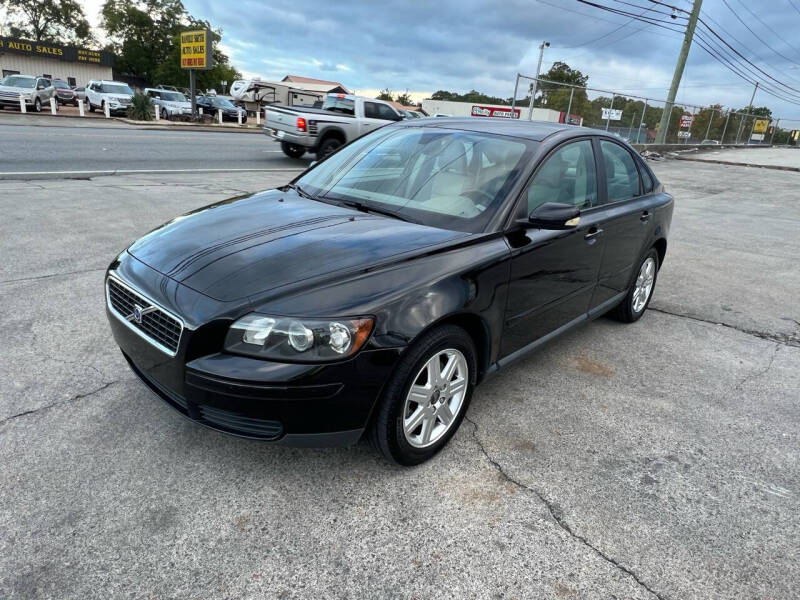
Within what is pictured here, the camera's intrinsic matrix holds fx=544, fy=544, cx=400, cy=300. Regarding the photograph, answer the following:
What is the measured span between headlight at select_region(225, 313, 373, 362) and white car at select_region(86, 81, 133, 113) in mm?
30723

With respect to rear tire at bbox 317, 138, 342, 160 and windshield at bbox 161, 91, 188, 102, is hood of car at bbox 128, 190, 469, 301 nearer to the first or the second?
rear tire at bbox 317, 138, 342, 160

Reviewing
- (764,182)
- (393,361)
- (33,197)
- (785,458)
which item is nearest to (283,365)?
(393,361)

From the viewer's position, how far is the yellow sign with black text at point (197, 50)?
27494 mm

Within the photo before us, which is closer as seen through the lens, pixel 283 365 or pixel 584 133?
pixel 283 365

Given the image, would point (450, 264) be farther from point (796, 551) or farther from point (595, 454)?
point (796, 551)

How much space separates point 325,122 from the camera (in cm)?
1380

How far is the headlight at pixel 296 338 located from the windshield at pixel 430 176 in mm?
1000

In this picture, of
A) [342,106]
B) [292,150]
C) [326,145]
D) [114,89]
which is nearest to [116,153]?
[292,150]

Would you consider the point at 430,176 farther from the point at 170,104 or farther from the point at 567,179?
the point at 170,104

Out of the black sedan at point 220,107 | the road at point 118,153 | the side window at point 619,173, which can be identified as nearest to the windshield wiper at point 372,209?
the side window at point 619,173

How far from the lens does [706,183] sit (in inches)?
658

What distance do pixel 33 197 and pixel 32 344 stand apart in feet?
17.4

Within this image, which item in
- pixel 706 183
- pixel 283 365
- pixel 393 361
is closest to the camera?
pixel 283 365

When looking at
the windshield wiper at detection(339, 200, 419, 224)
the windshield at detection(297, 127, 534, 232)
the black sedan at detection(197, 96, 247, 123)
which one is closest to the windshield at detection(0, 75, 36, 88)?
the black sedan at detection(197, 96, 247, 123)
